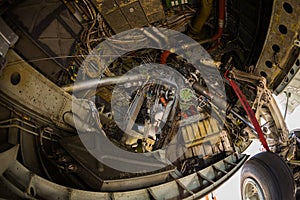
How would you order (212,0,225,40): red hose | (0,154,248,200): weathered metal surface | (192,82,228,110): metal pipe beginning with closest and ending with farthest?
(0,154,248,200): weathered metal surface, (212,0,225,40): red hose, (192,82,228,110): metal pipe

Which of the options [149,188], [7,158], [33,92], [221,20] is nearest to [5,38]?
[33,92]

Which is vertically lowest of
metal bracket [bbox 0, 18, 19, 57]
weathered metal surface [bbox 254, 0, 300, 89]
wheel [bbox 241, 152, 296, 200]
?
wheel [bbox 241, 152, 296, 200]

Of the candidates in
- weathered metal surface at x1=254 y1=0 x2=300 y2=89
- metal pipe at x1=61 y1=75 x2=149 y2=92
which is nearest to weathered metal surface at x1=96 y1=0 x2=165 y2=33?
metal pipe at x1=61 y1=75 x2=149 y2=92

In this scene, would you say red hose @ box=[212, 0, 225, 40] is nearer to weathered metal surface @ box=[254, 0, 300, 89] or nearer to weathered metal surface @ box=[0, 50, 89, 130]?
weathered metal surface @ box=[254, 0, 300, 89]

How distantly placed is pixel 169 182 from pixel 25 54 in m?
1.76

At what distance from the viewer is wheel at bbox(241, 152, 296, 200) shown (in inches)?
89.4

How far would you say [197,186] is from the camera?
2.87m

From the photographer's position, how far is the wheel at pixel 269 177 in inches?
89.4

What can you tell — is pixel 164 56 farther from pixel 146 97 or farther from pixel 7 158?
pixel 7 158

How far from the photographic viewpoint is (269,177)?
234 centimetres

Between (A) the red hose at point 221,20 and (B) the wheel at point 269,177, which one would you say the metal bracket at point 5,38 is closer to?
(A) the red hose at point 221,20

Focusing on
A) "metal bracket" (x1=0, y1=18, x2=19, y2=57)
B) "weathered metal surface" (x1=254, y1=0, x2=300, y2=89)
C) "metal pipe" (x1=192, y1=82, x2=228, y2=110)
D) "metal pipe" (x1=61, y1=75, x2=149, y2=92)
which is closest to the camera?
"metal bracket" (x1=0, y1=18, x2=19, y2=57)

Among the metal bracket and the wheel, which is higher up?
the metal bracket

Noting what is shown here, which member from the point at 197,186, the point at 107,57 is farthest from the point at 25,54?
the point at 197,186
